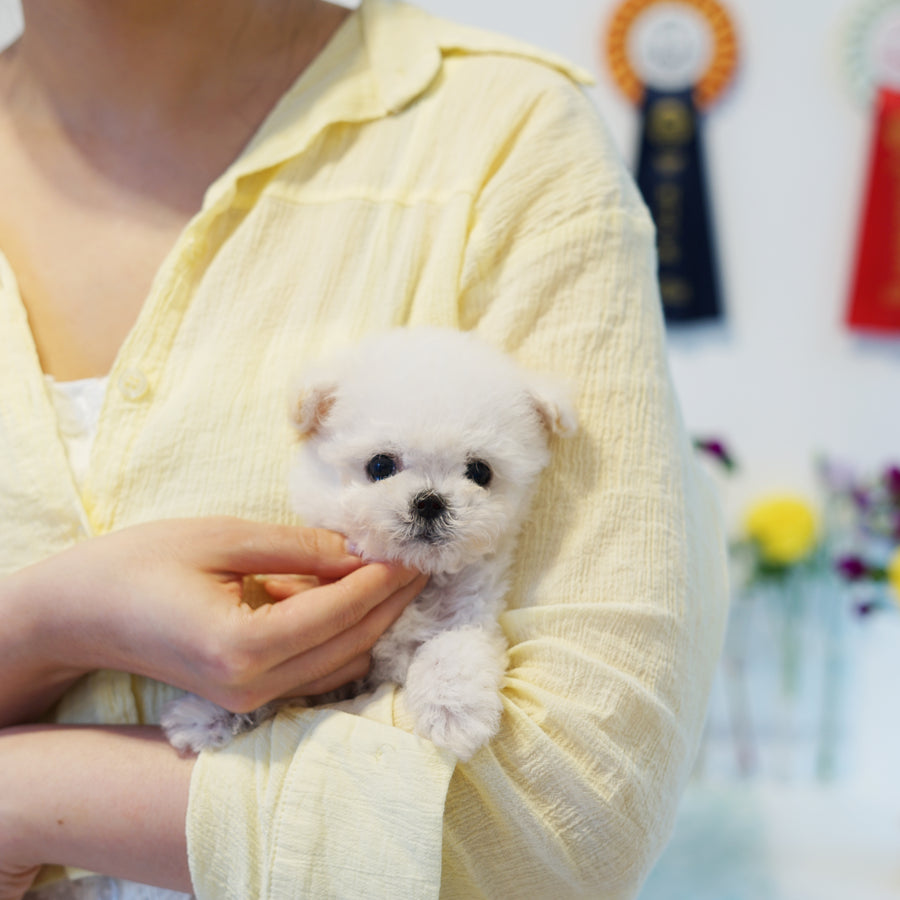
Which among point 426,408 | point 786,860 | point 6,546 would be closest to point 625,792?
point 426,408

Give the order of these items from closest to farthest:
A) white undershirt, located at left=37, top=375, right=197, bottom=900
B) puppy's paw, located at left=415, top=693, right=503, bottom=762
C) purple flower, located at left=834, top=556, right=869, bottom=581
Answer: puppy's paw, located at left=415, top=693, right=503, bottom=762
white undershirt, located at left=37, top=375, right=197, bottom=900
purple flower, located at left=834, top=556, right=869, bottom=581

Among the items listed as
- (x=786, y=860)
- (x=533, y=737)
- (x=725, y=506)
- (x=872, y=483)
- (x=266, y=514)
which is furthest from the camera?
(x=725, y=506)

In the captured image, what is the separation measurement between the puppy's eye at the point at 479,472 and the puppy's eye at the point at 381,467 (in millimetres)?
56

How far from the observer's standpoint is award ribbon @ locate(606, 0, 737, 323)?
214 cm

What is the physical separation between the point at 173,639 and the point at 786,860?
1472 millimetres

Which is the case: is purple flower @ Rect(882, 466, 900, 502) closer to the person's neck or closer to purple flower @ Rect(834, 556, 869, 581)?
purple flower @ Rect(834, 556, 869, 581)

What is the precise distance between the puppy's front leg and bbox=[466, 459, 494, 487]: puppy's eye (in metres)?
0.11

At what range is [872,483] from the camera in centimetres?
206

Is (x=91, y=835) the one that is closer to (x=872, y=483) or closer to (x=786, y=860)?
(x=786, y=860)

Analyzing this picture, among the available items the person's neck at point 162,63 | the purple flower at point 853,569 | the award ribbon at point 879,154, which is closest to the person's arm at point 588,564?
the person's neck at point 162,63

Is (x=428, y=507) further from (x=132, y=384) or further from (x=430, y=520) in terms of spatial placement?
(x=132, y=384)

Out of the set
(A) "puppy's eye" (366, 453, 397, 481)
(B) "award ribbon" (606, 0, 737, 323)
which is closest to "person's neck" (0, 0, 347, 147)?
(A) "puppy's eye" (366, 453, 397, 481)

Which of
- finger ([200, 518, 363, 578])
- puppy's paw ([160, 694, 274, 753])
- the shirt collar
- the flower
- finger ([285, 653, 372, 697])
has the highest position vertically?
the shirt collar

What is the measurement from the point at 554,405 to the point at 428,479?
0.35ft
